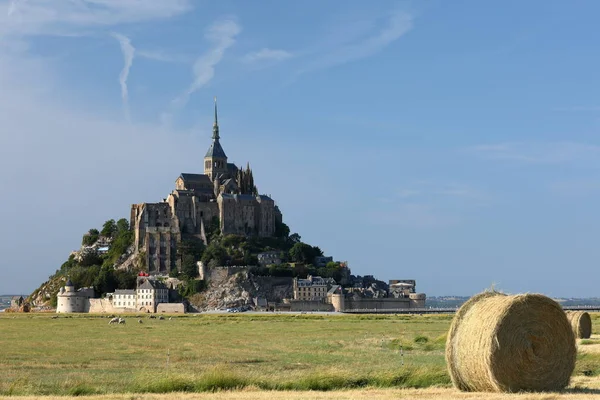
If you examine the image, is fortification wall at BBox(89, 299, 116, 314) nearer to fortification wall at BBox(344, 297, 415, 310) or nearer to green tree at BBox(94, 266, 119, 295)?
green tree at BBox(94, 266, 119, 295)

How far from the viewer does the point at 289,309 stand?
400 ft

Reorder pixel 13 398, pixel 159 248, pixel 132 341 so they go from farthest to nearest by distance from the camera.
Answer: pixel 159 248
pixel 132 341
pixel 13 398

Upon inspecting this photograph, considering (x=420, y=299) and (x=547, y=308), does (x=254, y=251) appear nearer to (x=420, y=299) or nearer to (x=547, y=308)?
(x=420, y=299)

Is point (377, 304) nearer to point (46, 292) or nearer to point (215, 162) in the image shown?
point (215, 162)

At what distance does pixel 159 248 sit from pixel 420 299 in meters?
40.2

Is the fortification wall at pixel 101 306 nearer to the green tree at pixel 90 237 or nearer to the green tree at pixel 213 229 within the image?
the green tree at pixel 213 229

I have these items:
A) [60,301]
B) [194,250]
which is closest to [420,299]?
[194,250]

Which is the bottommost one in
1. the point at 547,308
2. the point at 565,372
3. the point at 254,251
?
the point at 565,372

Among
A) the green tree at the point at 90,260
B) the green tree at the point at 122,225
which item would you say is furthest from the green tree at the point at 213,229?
the green tree at the point at 90,260

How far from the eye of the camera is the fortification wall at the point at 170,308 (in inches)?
4614

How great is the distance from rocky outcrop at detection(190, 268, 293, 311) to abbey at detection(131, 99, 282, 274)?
8.13m

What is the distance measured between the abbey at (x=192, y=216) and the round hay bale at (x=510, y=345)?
110216 mm

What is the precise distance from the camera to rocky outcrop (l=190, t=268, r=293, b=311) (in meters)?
121

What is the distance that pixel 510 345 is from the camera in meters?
20.1
